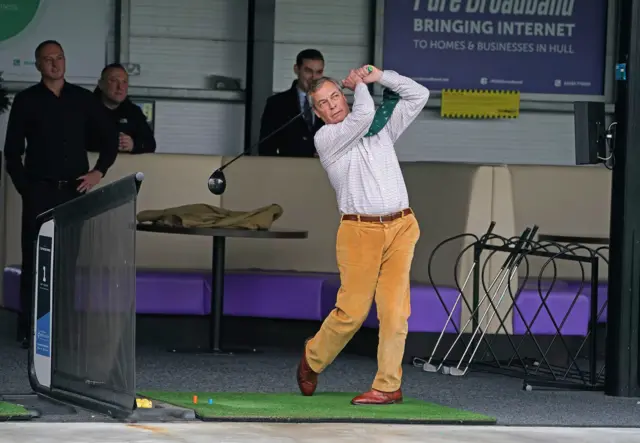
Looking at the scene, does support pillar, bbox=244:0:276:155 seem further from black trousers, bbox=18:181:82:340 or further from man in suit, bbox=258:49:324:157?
black trousers, bbox=18:181:82:340

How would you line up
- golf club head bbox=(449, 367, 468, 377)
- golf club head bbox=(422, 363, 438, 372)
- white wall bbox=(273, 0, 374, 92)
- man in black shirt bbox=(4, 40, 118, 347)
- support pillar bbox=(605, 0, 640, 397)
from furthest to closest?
white wall bbox=(273, 0, 374, 92) < man in black shirt bbox=(4, 40, 118, 347) < golf club head bbox=(422, 363, 438, 372) < golf club head bbox=(449, 367, 468, 377) < support pillar bbox=(605, 0, 640, 397)

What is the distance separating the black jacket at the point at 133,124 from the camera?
35.4ft

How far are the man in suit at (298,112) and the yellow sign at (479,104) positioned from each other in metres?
3.76

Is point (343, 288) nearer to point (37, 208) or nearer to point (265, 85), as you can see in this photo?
point (37, 208)

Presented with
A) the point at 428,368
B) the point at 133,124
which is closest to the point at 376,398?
the point at 428,368

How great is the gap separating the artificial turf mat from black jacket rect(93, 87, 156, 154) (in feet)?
12.2

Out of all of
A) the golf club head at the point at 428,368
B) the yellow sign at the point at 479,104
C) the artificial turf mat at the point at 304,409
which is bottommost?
the golf club head at the point at 428,368

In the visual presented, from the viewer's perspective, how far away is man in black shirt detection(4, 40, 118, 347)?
30.4 feet

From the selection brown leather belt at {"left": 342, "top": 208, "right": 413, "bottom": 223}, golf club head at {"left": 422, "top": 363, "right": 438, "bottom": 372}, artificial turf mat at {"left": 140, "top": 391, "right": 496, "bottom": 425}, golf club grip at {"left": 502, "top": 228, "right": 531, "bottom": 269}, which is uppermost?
brown leather belt at {"left": 342, "top": 208, "right": 413, "bottom": 223}

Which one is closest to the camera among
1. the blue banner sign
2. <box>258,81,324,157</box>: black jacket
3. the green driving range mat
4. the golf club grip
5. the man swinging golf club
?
the green driving range mat

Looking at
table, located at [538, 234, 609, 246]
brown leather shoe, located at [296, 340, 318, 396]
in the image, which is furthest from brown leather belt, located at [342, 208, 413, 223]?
table, located at [538, 234, 609, 246]

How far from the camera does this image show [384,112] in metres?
7.01

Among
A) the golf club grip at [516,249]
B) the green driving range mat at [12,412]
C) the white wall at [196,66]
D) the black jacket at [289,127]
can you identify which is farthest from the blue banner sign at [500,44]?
the green driving range mat at [12,412]

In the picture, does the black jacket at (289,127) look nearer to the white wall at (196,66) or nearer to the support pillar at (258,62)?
the support pillar at (258,62)
